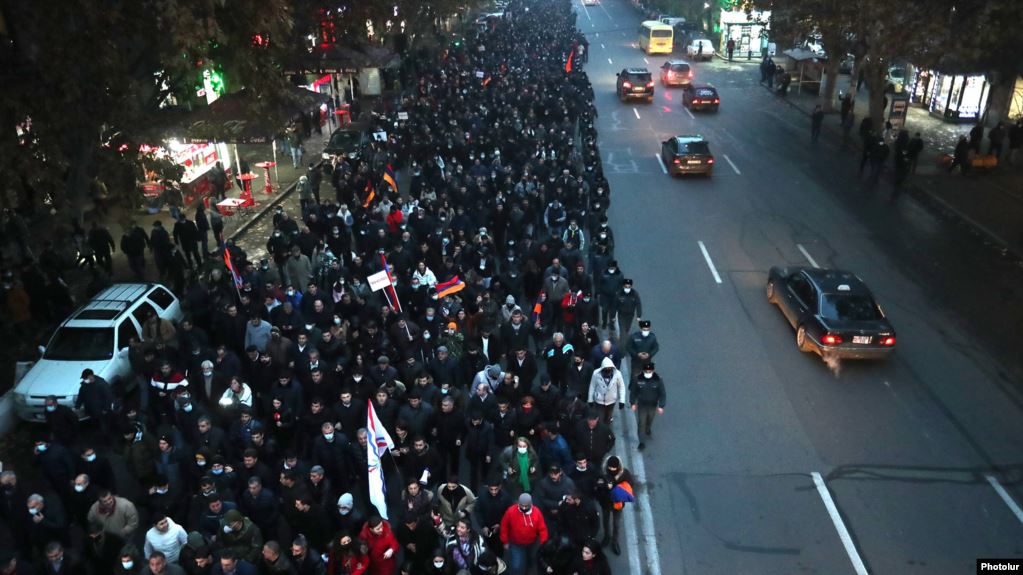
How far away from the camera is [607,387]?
1095 cm

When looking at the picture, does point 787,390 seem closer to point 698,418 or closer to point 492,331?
point 698,418

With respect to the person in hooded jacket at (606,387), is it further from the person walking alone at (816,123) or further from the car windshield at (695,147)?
the person walking alone at (816,123)

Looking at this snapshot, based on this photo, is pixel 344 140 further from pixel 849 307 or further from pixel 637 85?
pixel 849 307

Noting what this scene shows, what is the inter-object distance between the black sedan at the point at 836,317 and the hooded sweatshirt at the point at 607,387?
14.2 feet

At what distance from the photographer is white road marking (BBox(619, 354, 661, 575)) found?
9.27 meters

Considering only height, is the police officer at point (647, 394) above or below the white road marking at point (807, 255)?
above

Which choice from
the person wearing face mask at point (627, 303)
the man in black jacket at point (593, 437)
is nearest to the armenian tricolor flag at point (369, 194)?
the person wearing face mask at point (627, 303)

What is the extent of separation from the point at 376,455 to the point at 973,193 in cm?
2151

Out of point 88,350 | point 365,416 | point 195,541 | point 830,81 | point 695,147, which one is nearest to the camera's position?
point 195,541

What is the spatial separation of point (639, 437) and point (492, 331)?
293 centimetres

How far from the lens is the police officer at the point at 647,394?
35.9 ft

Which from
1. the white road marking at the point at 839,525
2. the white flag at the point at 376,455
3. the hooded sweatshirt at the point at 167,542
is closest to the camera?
the hooded sweatshirt at the point at 167,542

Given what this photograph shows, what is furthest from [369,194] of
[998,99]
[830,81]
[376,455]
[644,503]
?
[830,81]

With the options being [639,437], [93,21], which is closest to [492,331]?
[639,437]
